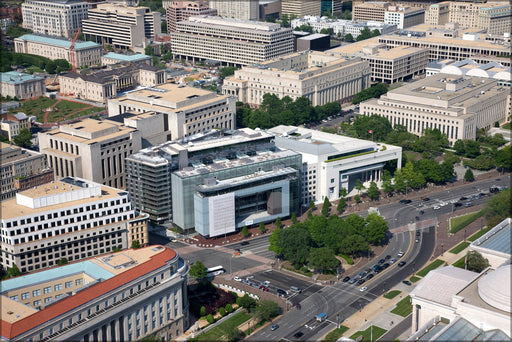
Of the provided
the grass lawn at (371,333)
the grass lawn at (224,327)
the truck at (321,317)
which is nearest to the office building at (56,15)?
the grass lawn at (224,327)

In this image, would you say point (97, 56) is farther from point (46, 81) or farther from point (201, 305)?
point (201, 305)

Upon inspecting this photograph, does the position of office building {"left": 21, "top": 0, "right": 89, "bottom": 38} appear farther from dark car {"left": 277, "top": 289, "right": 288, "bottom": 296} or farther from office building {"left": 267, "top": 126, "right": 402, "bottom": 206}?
dark car {"left": 277, "top": 289, "right": 288, "bottom": 296}

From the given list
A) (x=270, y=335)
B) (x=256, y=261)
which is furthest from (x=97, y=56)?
(x=270, y=335)

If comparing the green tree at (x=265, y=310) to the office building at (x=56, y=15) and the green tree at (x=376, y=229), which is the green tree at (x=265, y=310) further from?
Answer: the office building at (x=56, y=15)

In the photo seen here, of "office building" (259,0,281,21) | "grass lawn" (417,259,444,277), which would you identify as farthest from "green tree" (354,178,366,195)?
"office building" (259,0,281,21)

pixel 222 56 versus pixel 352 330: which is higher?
pixel 222 56

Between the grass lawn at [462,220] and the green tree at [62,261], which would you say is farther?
the grass lawn at [462,220]

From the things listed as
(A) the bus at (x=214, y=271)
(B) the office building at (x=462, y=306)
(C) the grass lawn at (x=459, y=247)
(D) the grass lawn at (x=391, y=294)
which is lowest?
(D) the grass lawn at (x=391, y=294)
